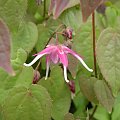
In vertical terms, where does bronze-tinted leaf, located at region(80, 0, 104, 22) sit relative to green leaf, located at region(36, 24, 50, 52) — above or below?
above

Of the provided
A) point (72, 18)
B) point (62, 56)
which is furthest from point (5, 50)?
point (72, 18)

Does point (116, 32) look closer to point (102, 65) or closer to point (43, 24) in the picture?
point (102, 65)

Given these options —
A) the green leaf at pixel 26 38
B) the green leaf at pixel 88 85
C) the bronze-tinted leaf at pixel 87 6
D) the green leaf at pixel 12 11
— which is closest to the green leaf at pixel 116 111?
the green leaf at pixel 88 85

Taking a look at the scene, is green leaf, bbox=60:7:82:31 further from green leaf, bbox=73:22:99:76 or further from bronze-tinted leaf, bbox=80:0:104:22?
bronze-tinted leaf, bbox=80:0:104:22

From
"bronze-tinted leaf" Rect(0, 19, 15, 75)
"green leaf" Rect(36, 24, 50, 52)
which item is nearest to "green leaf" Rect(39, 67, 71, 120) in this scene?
"green leaf" Rect(36, 24, 50, 52)

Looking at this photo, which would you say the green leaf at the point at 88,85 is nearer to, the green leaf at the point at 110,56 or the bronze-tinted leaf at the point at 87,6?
the green leaf at the point at 110,56

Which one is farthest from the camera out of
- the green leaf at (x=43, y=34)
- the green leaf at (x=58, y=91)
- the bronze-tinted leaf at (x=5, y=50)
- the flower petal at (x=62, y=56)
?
the green leaf at (x=43, y=34)
